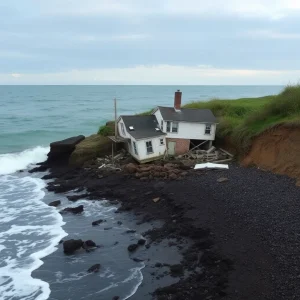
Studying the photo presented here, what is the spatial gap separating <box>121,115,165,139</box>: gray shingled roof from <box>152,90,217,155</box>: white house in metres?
0.91

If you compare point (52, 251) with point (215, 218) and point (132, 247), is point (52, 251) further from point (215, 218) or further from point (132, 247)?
point (215, 218)

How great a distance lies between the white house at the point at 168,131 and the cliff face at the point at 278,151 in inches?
209

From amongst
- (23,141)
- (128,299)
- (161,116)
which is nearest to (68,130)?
(23,141)

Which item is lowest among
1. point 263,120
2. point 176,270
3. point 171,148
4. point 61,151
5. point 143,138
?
point 176,270

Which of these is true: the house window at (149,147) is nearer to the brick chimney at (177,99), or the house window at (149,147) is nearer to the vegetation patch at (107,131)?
the brick chimney at (177,99)

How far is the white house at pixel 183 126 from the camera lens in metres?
35.0

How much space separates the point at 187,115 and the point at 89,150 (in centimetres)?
1068

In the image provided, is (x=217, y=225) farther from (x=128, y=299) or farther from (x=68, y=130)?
(x=68, y=130)

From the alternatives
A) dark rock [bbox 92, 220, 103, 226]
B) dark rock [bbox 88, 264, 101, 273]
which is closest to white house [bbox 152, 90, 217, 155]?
dark rock [bbox 92, 220, 103, 226]

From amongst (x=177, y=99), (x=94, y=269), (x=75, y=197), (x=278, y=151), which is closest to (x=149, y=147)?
(x=177, y=99)

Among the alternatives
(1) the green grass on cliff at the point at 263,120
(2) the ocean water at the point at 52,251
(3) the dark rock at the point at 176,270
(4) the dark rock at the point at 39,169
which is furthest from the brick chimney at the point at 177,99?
(3) the dark rock at the point at 176,270

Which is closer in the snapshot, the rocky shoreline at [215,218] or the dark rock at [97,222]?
the rocky shoreline at [215,218]

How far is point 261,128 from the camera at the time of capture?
32.2 metres

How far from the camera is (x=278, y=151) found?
3006 cm
